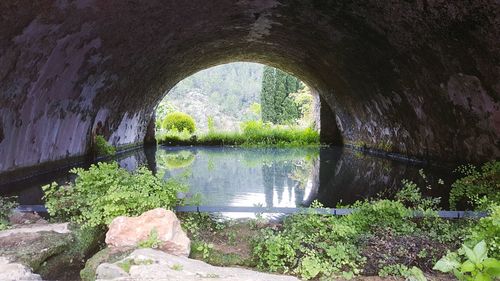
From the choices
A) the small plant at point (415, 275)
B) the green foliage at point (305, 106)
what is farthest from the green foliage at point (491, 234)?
the green foliage at point (305, 106)

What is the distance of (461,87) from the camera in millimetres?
7812

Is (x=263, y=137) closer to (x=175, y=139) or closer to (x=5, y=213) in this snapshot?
(x=175, y=139)

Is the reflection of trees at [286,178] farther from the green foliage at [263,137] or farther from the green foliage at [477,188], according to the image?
the green foliage at [263,137]

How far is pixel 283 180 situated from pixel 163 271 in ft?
22.6

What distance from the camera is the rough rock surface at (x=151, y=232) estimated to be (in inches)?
155

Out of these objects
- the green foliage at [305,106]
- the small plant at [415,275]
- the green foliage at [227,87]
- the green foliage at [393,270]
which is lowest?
the green foliage at [393,270]

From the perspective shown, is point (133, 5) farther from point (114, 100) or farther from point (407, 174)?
point (407, 174)

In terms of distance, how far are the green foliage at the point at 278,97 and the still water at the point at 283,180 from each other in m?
22.8

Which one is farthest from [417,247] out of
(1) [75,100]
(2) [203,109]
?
(2) [203,109]

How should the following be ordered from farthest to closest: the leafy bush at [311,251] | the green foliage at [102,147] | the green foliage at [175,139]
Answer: the green foliage at [175,139] → the green foliage at [102,147] → the leafy bush at [311,251]

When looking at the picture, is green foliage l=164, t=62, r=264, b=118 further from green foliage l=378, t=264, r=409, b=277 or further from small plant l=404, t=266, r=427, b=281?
small plant l=404, t=266, r=427, b=281

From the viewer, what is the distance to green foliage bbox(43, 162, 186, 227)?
4.53m

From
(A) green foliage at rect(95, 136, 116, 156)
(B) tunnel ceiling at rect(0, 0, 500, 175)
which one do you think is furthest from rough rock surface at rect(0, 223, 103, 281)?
(A) green foliage at rect(95, 136, 116, 156)

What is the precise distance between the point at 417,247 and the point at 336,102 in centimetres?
1377
